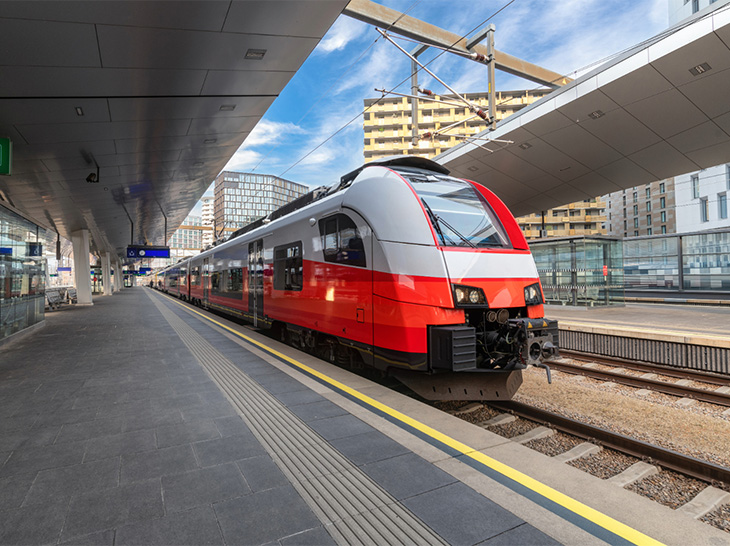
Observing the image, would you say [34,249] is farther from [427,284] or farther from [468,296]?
[468,296]

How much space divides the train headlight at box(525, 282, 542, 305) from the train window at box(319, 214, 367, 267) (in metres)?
2.19

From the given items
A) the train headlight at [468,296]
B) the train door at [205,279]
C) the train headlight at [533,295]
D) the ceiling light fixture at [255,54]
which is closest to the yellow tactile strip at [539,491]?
the train headlight at [468,296]

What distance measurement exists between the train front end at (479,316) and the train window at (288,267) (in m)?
2.98

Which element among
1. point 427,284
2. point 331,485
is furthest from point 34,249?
point 331,485

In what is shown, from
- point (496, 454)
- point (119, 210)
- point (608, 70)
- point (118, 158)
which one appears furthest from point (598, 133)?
point (119, 210)

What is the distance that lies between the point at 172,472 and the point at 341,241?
3.72 meters

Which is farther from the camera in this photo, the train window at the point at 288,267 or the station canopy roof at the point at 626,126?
the station canopy roof at the point at 626,126

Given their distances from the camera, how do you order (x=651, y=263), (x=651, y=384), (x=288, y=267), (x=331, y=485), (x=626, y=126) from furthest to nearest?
(x=651, y=263)
(x=626, y=126)
(x=288, y=267)
(x=651, y=384)
(x=331, y=485)

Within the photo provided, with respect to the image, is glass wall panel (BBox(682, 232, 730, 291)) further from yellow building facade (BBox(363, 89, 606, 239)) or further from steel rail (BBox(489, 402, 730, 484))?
yellow building facade (BBox(363, 89, 606, 239))

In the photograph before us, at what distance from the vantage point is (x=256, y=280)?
10.3m

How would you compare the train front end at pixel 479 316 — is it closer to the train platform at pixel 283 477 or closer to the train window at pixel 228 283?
the train platform at pixel 283 477

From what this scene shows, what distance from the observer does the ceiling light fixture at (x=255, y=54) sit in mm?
5727

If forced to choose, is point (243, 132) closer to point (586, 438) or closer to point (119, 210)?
point (586, 438)

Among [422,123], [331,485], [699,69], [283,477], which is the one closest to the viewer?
[331,485]
